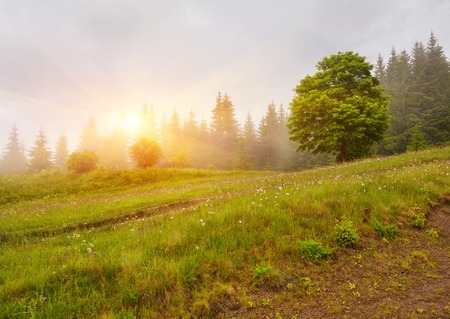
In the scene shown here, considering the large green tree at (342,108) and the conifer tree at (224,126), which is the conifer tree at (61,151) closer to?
the conifer tree at (224,126)

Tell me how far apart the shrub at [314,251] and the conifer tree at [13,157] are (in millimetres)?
111333

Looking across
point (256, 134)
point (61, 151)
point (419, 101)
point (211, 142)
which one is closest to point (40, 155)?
point (61, 151)

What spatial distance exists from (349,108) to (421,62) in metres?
51.9

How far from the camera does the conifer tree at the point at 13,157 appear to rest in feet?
285

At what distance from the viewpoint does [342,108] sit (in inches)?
877

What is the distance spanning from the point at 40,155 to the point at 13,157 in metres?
24.1

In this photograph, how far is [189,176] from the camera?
1184 inches

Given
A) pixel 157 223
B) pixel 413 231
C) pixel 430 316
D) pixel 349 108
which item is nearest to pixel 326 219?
pixel 413 231

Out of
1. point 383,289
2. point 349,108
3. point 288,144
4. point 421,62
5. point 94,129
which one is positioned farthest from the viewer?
point 94,129

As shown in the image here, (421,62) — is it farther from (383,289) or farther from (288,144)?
(383,289)

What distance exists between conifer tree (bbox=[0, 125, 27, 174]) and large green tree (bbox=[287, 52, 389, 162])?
104 m

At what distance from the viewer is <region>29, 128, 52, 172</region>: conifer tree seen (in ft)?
237

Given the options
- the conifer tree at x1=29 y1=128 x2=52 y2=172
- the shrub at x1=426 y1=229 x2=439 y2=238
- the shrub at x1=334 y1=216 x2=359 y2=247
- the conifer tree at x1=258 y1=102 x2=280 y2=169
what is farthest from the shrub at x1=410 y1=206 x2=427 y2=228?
the conifer tree at x1=29 y1=128 x2=52 y2=172

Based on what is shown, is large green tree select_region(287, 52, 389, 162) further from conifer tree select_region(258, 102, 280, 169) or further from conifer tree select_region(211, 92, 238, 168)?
conifer tree select_region(211, 92, 238, 168)
